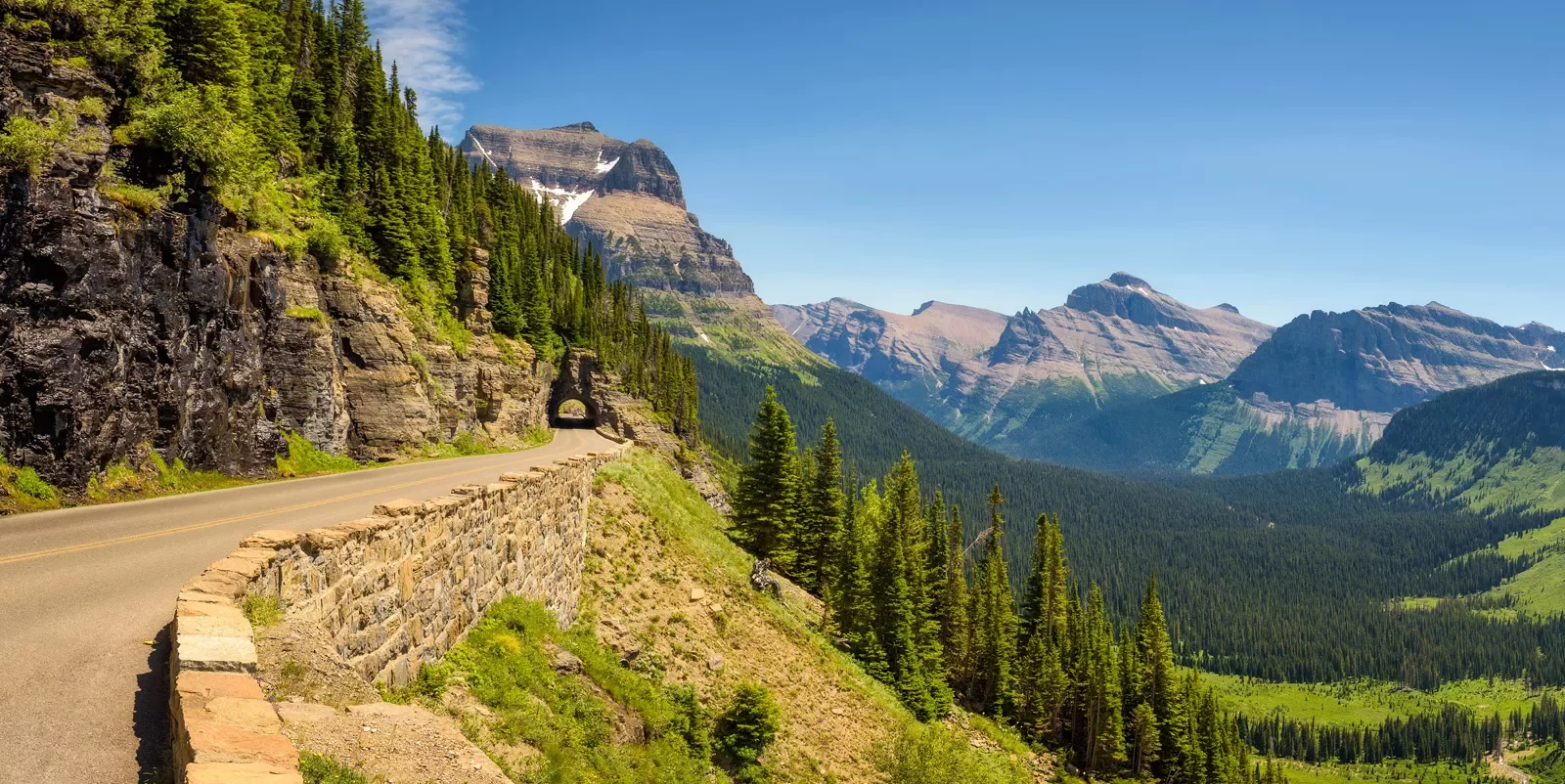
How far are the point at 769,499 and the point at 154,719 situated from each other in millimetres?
55188

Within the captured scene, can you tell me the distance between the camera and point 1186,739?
8038 cm

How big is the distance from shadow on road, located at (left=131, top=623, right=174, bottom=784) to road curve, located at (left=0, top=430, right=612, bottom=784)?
16 mm

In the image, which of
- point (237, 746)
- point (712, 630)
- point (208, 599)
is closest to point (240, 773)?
point (237, 746)

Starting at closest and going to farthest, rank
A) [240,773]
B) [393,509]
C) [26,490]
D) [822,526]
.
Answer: [240,773] → [393,509] → [26,490] → [822,526]

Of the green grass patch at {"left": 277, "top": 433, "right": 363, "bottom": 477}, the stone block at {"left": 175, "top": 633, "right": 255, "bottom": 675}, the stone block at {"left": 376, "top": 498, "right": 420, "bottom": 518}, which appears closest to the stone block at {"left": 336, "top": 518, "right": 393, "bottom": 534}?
the stone block at {"left": 376, "top": 498, "right": 420, "bottom": 518}

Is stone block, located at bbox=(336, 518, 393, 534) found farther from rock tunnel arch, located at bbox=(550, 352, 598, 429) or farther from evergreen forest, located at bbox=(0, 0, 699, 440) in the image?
rock tunnel arch, located at bbox=(550, 352, 598, 429)

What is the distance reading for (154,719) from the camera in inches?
342

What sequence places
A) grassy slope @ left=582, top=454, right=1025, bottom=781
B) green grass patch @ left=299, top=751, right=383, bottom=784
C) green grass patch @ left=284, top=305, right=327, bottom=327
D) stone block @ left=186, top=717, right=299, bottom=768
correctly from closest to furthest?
stone block @ left=186, top=717, right=299, bottom=768 < green grass patch @ left=299, top=751, right=383, bottom=784 < grassy slope @ left=582, top=454, right=1025, bottom=781 < green grass patch @ left=284, top=305, right=327, bottom=327

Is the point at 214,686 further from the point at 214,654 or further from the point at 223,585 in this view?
the point at 223,585

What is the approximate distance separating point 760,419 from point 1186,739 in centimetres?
5242

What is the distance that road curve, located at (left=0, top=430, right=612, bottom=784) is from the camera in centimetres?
796

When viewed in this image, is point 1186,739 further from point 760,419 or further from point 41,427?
point 41,427

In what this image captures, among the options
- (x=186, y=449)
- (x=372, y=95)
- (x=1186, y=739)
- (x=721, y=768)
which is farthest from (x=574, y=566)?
(x=1186, y=739)

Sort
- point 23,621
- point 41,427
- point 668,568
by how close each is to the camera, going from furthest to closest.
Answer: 1. point 668,568
2. point 41,427
3. point 23,621
